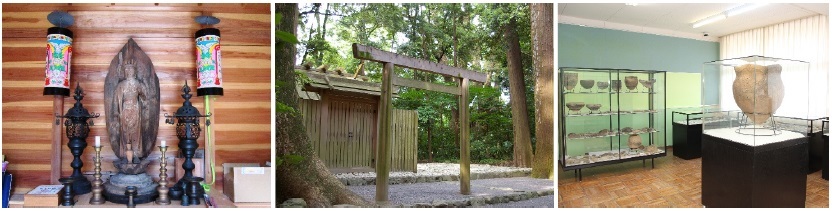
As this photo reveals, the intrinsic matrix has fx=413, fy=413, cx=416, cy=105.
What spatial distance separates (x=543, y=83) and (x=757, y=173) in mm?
1466

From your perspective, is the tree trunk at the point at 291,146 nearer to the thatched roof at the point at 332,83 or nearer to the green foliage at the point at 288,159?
the green foliage at the point at 288,159

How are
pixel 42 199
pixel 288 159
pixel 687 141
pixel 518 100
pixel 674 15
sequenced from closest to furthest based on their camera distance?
pixel 42 199 → pixel 288 159 → pixel 674 15 → pixel 518 100 → pixel 687 141

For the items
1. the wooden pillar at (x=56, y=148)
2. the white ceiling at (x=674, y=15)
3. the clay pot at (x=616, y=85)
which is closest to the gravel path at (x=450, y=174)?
the clay pot at (x=616, y=85)

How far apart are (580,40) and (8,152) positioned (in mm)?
3549

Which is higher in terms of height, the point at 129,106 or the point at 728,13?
the point at 728,13

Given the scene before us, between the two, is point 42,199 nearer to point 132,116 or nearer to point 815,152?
point 132,116

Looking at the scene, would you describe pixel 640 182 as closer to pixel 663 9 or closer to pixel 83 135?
pixel 663 9

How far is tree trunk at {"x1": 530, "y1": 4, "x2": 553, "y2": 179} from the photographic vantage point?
10.9ft

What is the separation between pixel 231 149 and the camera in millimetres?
2016

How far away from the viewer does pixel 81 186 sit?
1870 mm

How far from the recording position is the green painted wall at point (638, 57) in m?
3.14

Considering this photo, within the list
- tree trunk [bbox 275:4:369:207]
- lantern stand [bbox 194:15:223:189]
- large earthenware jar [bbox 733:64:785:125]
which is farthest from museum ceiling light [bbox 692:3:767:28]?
lantern stand [bbox 194:15:223:189]

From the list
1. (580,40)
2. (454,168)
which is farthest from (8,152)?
(580,40)

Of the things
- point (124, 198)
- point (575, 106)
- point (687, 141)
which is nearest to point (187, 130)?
point (124, 198)
